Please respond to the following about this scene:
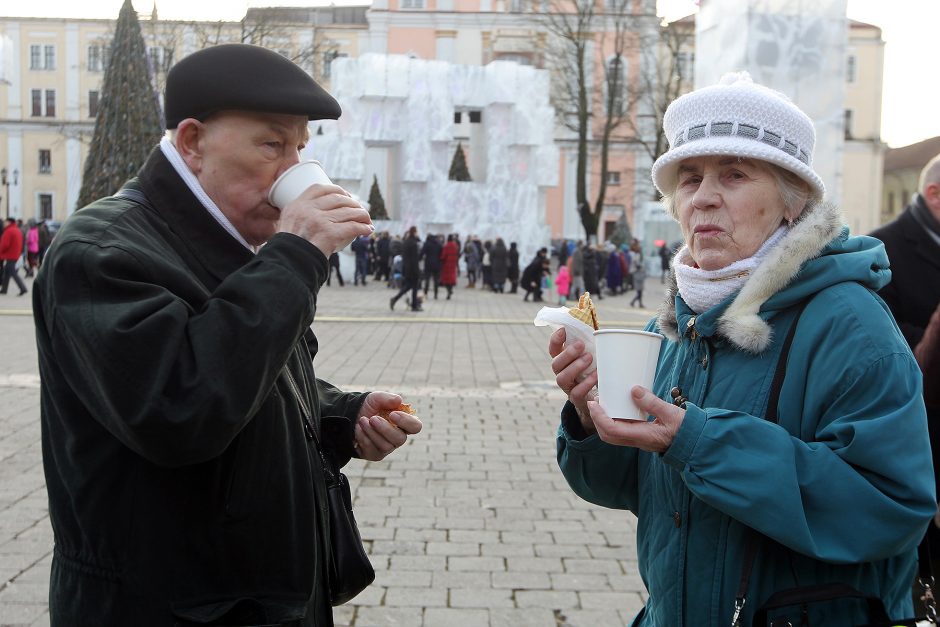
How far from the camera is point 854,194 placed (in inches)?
Answer: 2552

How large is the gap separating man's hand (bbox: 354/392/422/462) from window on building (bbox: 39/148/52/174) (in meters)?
73.8

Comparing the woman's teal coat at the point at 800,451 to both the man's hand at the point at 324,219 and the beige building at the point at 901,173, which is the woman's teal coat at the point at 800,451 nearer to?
the man's hand at the point at 324,219

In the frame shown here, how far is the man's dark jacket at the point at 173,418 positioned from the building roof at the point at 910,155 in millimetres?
77692

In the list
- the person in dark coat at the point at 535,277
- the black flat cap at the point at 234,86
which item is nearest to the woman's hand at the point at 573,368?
the black flat cap at the point at 234,86

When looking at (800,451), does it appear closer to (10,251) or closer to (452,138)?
(10,251)

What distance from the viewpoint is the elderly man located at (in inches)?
69.3

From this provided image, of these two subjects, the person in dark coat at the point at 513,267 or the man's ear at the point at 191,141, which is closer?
the man's ear at the point at 191,141

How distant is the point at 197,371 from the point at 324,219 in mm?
427

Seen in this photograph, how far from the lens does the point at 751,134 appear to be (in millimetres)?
2154

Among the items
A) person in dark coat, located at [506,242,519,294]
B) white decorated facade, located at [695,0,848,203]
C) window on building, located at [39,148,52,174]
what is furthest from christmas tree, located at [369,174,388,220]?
window on building, located at [39,148,52,174]

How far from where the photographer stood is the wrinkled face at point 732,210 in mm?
Result: 2193

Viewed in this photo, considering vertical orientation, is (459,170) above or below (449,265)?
above

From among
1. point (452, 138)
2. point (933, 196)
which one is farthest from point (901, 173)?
point (933, 196)

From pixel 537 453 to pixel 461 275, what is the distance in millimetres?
33538
